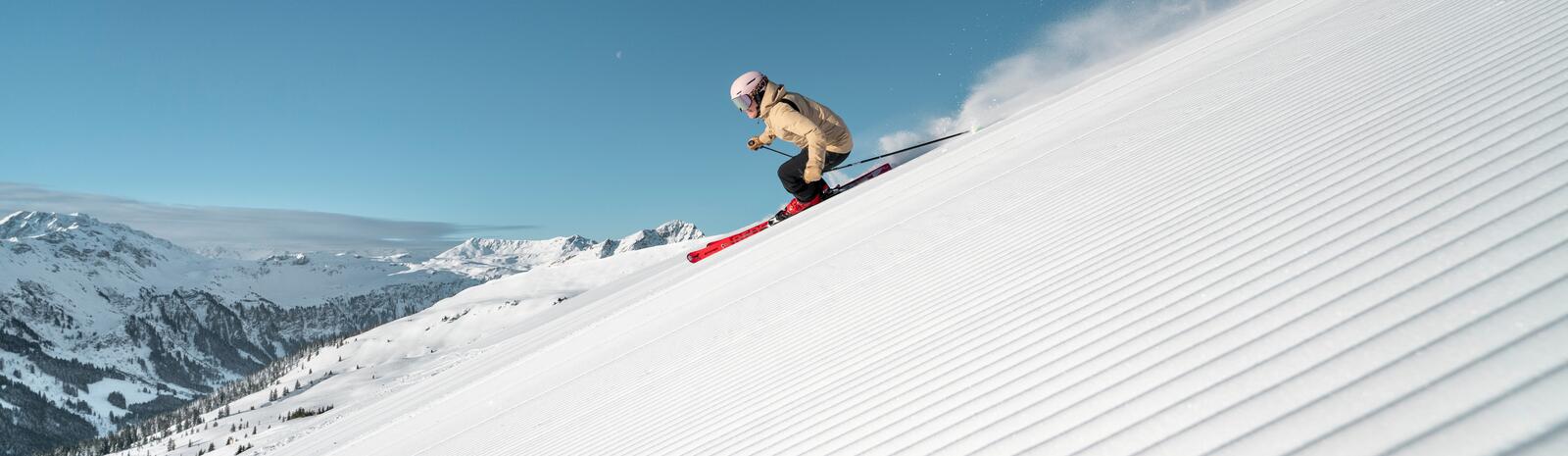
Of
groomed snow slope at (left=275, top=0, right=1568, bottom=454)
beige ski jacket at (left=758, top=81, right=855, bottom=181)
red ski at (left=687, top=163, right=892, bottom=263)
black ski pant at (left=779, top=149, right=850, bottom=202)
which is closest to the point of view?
groomed snow slope at (left=275, top=0, right=1568, bottom=454)

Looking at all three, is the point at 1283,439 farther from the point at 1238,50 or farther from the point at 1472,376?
the point at 1238,50

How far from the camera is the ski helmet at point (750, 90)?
11594 mm

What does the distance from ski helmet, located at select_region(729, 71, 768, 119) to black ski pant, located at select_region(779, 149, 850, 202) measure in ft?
5.03

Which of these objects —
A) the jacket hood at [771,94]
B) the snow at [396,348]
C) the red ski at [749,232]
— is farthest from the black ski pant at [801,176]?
the snow at [396,348]

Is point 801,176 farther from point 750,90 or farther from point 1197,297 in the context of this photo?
point 1197,297

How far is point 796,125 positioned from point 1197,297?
8.78m

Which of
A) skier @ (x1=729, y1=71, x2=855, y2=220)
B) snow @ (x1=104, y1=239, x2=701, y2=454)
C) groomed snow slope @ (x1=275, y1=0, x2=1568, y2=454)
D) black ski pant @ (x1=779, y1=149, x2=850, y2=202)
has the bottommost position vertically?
snow @ (x1=104, y1=239, x2=701, y2=454)

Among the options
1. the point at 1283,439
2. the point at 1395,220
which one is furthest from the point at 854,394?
the point at 1395,220

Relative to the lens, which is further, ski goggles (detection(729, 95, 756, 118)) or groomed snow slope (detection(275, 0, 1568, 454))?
ski goggles (detection(729, 95, 756, 118))

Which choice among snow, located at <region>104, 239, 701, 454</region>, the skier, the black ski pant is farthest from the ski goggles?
snow, located at <region>104, 239, 701, 454</region>

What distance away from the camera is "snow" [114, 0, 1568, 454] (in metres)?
2.08

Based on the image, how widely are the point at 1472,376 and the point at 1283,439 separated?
45 cm

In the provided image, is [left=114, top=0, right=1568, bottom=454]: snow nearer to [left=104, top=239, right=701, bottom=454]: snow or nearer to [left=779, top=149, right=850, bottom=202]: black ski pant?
[left=779, top=149, right=850, bottom=202]: black ski pant

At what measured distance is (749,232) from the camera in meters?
15.3
